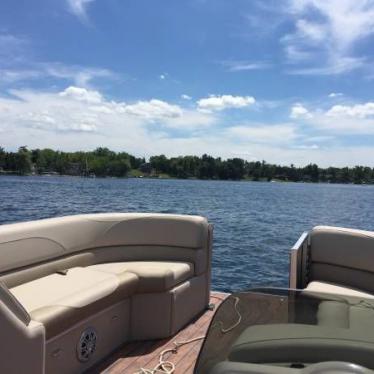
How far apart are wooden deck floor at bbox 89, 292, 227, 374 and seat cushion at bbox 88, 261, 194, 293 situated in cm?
40

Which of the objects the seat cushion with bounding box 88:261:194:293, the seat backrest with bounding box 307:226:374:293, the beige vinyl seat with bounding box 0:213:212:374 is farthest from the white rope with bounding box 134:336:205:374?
the seat backrest with bounding box 307:226:374:293

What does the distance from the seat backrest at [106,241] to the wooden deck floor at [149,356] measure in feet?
2.40

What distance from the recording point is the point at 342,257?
3.74 m

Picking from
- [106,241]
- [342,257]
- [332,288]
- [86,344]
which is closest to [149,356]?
[86,344]

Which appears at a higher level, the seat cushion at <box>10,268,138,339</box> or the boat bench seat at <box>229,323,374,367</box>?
the boat bench seat at <box>229,323,374,367</box>

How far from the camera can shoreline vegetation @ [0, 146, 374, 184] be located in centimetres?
9188

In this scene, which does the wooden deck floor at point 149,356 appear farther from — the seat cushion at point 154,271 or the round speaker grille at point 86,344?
the seat cushion at point 154,271

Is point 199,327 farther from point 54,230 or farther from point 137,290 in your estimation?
point 54,230

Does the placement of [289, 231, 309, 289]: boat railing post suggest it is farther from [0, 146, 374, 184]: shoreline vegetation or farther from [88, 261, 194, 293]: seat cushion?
[0, 146, 374, 184]: shoreline vegetation

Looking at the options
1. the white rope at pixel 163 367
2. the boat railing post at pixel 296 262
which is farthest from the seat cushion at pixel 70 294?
the boat railing post at pixel 296 262

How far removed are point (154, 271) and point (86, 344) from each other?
0.80 meters

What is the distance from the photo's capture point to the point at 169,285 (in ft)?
11.3

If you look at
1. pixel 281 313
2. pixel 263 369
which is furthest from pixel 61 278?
pixel 263 369

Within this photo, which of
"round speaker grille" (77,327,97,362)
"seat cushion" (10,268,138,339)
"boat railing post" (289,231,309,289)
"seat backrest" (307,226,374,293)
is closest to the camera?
"seat cushion" (10,268,138,339)
